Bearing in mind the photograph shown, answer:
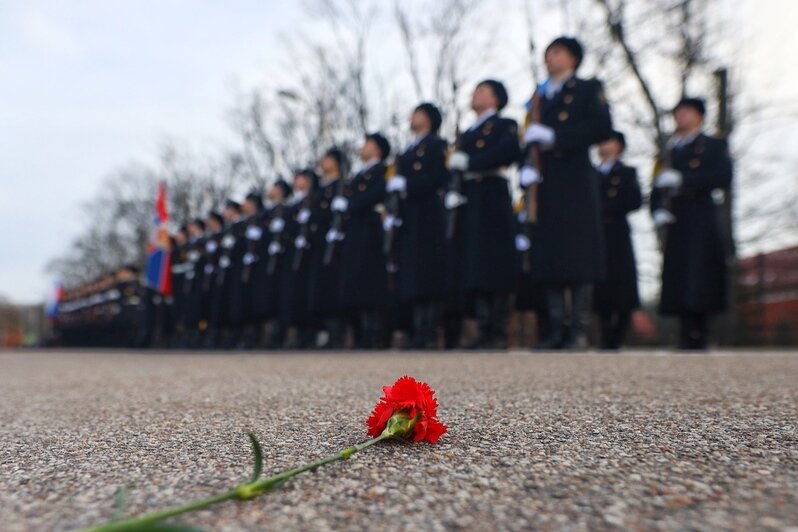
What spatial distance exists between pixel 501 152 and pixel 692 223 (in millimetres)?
1712

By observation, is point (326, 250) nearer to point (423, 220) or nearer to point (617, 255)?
point (423, 220)

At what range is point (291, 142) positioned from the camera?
19.4m

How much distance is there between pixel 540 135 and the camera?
5.25m

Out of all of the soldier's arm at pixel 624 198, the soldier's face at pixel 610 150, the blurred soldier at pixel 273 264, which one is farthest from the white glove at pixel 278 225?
the soldier's arm at pixel 624 198

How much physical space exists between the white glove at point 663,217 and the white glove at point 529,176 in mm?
1258

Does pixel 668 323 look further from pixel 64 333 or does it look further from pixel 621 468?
pixel 64 333

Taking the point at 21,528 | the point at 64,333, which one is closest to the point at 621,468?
the point at 21,528

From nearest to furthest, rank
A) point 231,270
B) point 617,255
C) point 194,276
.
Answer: point 617,255 → point 231,270 → point 194,276

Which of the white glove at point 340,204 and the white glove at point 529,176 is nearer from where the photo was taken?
the white glove at point 529,176

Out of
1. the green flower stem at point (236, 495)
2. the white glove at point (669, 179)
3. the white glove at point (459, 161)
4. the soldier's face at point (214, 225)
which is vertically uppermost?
the soldier's face at point (214, 225)

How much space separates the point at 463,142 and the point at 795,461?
4.83m

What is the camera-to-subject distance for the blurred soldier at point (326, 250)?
8.30 metres

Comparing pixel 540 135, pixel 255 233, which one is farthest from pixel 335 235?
pixel 540 135

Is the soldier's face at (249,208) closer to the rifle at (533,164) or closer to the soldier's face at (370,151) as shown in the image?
the soldier's face at (370,151)
